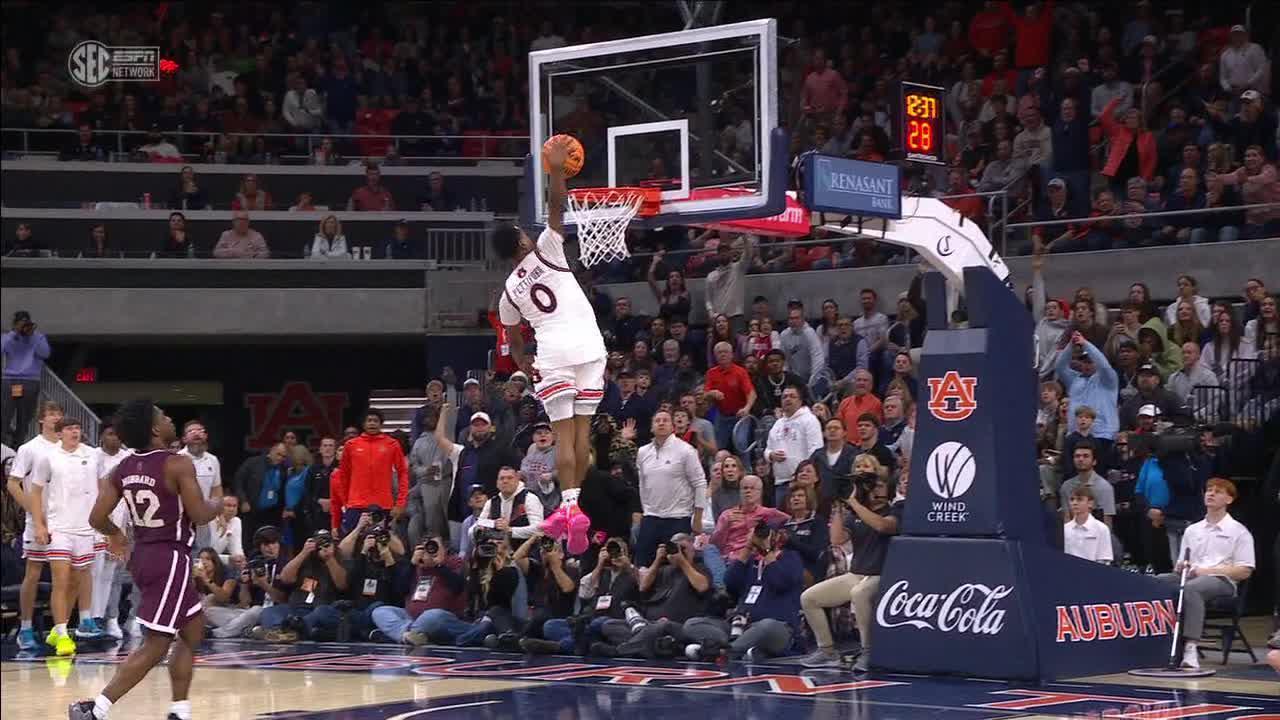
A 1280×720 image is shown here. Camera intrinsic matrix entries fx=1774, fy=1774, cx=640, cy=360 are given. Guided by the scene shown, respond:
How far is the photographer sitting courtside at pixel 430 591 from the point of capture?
16.3m

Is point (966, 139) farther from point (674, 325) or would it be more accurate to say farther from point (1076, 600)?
point (1076, 600)

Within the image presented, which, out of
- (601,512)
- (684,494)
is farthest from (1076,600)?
(601,512)

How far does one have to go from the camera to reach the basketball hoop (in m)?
11.5

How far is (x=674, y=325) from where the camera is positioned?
18.9 meters

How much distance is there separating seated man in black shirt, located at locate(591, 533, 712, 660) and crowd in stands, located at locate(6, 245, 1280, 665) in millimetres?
21

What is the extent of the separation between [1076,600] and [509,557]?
17.3ft

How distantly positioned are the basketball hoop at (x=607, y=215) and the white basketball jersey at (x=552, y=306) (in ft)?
3.55

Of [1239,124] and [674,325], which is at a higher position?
[1239,124]

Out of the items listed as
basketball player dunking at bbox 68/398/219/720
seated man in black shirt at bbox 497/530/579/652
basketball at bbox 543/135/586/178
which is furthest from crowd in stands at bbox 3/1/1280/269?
seated man in black shirt at bbox 497/530/579/652

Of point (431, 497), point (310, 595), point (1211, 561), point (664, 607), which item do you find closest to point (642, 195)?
point (664, 607)

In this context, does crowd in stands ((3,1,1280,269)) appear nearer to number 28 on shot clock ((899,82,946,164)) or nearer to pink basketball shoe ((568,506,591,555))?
number 28 on shot clock ((899,82,946,164))

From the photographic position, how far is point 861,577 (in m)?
13.5

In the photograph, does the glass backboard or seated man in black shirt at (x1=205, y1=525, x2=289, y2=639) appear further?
seated man in black shirt at (x1=205, y1=525, x2=289, y2=639)

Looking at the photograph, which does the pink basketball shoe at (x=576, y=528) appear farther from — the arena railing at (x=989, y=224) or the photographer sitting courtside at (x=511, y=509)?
the arena railing at (x=989, y=224)
